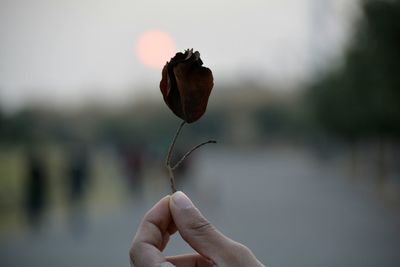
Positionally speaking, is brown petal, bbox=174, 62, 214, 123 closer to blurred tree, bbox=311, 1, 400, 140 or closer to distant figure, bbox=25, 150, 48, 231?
distant figure, bbox=25, 150, 48, 231

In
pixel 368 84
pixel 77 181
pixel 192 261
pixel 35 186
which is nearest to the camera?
pixel 192 261

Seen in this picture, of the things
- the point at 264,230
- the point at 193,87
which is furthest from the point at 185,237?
the point at 264,230

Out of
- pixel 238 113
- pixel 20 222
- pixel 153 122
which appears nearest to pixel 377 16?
pixel 20 222

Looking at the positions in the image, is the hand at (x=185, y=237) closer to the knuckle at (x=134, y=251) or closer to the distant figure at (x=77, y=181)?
the knuckle at (x=134, y=251)

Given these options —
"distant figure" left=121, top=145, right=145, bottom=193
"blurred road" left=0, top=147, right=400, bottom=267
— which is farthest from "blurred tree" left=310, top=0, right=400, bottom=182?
"distant figure" left=121, top=145, right=145, bottom=193

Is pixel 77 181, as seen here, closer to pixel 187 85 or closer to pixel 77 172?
pixel 77 172

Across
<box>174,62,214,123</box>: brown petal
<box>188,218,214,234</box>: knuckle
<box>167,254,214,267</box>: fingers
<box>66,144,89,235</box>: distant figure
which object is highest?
<box>174,62,214,123</box>: brown petal
